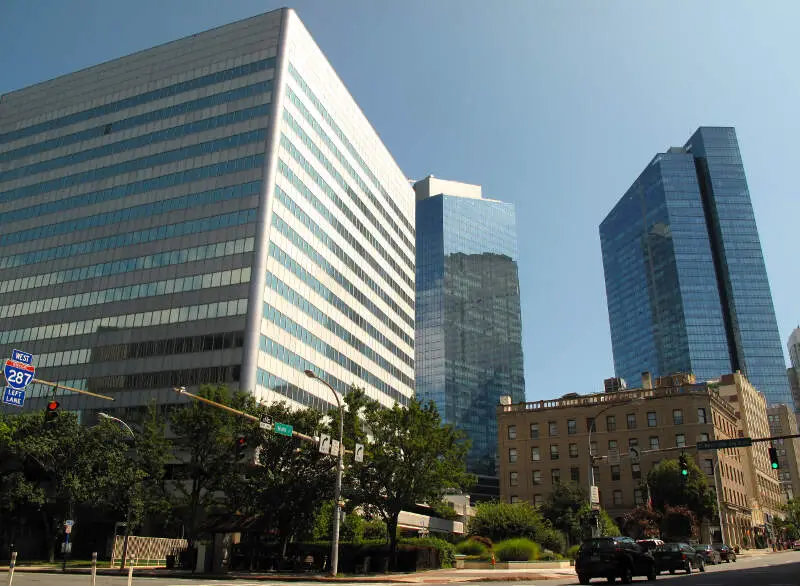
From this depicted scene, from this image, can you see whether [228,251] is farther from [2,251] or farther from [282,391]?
[2,251]

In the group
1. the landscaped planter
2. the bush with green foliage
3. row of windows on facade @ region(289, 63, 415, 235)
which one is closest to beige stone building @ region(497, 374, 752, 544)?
the landscaped planter

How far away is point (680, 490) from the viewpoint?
73000 mm

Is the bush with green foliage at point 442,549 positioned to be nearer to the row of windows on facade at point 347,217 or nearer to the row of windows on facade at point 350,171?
the row of windows on facade at point 347,217

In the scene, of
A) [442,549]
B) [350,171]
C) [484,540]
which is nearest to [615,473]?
[484,540]

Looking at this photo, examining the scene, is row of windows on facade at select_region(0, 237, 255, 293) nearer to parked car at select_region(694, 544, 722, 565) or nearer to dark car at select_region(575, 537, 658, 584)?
parked car at select_region(694, 544, 722, 565)

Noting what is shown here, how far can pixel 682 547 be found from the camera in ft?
119

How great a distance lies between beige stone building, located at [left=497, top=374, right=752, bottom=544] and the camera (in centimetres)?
8131

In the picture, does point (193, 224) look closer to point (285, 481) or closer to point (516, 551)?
point (285, 481)

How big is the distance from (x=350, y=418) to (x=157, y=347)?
3549cm

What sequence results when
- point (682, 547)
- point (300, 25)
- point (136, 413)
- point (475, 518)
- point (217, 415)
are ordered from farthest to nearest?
point (300, 25) < point (136, 413) < point (475, 518) < point (217, 415) < point (682, 547)

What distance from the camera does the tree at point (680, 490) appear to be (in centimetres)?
7256

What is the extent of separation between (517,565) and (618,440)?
47489mm

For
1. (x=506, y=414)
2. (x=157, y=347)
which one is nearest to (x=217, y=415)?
(x=157, y=347)

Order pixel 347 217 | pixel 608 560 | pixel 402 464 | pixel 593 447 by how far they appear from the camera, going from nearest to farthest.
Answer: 1. pixel 608 560
2. pixel 402 464
3. pixel 593 447
4. pixel 347 217
